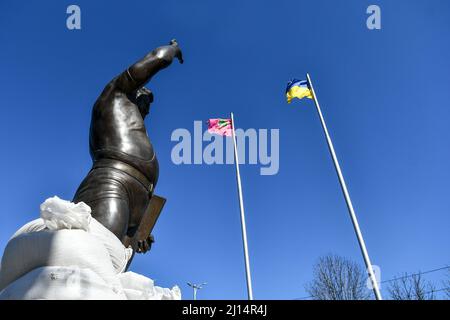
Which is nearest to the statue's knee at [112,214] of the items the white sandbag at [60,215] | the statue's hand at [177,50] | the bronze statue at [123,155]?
the bronze statue at [123,155]

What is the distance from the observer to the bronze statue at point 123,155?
145 inches

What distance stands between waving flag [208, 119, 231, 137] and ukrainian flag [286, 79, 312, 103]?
267 centimetres

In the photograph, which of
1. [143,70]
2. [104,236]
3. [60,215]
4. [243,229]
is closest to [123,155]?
[143,70]

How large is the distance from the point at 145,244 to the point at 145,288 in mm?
2439

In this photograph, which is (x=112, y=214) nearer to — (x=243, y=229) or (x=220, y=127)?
(x=243, y=229)

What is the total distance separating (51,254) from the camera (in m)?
2.32

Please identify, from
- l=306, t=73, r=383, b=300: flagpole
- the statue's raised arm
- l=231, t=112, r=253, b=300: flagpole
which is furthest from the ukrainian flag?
the statue's raised arm

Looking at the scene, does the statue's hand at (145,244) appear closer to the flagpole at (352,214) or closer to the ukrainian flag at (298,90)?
the flagpole at (352,214)

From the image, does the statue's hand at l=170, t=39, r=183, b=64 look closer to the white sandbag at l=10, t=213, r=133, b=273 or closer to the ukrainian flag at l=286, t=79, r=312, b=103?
the white sandbag at l=10, t=213, r=133, b=273

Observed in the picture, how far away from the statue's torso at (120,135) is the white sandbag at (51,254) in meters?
1.78

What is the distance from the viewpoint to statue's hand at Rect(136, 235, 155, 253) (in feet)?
16.8
